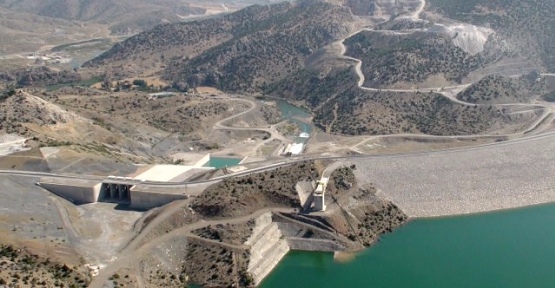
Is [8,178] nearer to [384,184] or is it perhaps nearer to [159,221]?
[159,221]

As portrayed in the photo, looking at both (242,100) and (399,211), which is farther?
(242,100)

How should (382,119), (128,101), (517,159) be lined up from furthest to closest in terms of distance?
1. (128,101)
2. (382,119)
3. (517,159)

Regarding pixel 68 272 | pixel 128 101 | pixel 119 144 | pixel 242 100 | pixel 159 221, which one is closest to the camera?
pixel 68 272

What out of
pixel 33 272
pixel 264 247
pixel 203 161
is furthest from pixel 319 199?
pixel 203 161

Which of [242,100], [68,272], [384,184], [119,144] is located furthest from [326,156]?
[242,100]

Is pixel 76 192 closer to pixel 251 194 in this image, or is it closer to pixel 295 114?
pixel 251 194

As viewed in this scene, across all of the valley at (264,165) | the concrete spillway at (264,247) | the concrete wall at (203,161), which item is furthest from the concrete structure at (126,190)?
the concrete wall at (203,161)

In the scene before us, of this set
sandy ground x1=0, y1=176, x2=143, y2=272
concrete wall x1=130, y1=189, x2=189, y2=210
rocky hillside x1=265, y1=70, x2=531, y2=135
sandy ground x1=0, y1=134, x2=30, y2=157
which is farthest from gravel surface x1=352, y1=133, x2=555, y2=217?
sandy ground x1=0, y1=134, x2=30, y2=157
